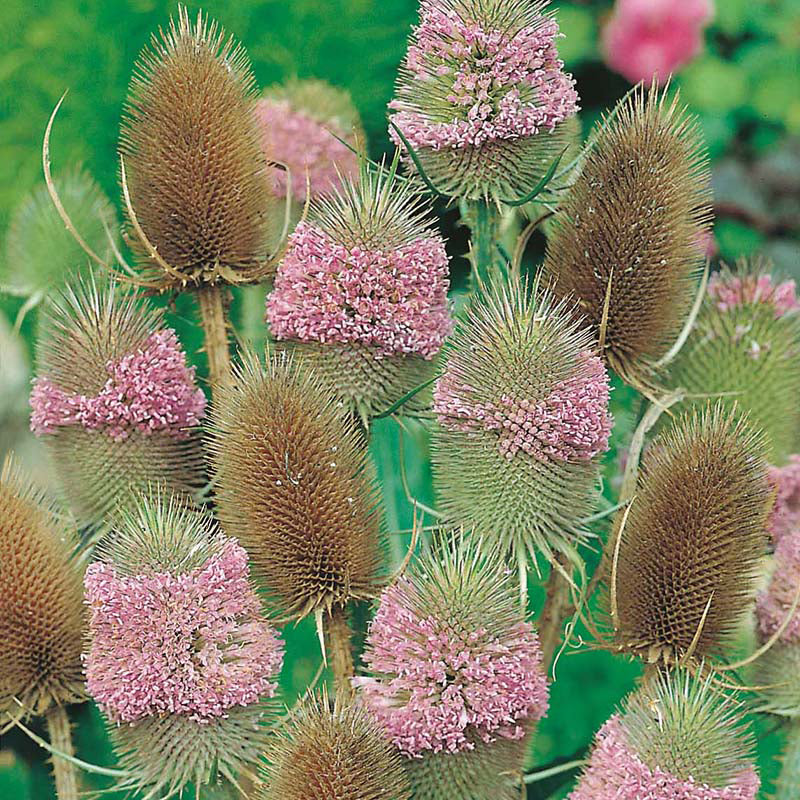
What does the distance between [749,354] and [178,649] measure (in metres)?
0.59

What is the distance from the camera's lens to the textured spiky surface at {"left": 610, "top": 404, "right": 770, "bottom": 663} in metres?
0.87

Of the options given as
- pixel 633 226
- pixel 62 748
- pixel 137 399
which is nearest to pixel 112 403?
pixel 137 399

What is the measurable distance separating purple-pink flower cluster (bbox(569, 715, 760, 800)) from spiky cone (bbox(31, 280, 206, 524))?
15.0 inches

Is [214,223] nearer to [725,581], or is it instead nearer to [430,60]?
[430,60]

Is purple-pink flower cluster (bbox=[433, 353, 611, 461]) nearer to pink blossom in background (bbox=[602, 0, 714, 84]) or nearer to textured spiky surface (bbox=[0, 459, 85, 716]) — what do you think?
textured spiky surface (bbox=[0, 459, 85, 716])

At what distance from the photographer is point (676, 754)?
31.9 inches

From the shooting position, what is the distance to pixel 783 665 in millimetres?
1013

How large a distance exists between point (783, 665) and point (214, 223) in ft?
1.98

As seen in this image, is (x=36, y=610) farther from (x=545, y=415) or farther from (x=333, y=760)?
(x=545, y=415)

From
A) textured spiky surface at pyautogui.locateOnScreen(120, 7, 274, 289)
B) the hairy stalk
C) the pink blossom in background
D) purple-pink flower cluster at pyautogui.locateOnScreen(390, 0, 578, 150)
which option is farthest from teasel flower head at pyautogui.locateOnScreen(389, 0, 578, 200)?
the pink blossom in background

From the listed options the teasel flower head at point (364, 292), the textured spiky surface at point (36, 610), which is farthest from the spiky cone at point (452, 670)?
the textured spiky surface at point (36, 610)

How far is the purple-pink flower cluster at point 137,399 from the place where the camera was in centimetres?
92

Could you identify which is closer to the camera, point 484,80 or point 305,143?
point 484,80

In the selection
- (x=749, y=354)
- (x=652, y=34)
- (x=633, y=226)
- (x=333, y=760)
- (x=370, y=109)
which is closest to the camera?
(x=333, y=760)
